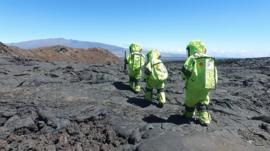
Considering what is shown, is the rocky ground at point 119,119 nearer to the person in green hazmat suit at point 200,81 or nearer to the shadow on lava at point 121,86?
the shadow on lava at point 121,86

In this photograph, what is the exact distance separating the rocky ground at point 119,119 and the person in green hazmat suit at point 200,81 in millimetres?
370

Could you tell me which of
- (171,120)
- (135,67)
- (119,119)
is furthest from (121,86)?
(171,120)

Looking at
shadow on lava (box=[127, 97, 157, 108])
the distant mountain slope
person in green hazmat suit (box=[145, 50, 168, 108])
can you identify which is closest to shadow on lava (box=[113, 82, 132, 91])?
shadow on lava (box=[127, 97, 157, 108])

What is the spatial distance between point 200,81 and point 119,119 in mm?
2132

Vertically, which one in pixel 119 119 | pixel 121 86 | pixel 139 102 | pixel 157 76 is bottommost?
pixel 119 119

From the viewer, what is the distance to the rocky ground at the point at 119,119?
8.96m

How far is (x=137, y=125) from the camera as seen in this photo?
32.7 feet

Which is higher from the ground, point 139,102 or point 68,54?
point 68,54

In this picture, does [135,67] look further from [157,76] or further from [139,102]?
[157,76]

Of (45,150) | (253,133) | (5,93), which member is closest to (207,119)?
(253,133)

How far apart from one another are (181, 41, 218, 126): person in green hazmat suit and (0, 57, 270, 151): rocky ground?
0.37m

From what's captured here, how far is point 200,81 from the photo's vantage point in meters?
10.0

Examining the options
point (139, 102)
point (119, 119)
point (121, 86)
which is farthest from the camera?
point (121, 86)

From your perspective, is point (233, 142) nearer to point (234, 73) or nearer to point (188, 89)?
point (188, 89)
